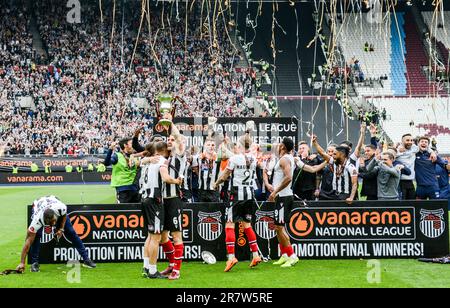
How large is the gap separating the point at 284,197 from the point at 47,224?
153 inches

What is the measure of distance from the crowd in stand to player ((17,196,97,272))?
24729mm

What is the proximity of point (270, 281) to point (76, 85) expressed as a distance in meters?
33.8

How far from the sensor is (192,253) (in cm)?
1150

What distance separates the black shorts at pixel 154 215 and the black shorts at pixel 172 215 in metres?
0.14

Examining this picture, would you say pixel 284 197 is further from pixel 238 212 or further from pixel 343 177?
pixel 343 177

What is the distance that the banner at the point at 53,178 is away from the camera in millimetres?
34781

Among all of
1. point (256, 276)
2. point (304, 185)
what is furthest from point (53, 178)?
point (256, 276)

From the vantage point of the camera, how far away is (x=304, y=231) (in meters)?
11.6

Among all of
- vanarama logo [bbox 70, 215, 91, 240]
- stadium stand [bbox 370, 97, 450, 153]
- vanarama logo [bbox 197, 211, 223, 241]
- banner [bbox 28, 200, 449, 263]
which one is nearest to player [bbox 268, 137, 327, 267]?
banner [bbox 28, 200, 449, 263]

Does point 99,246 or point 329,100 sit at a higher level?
point 329,100

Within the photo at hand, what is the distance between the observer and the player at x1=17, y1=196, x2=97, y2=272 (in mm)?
9867

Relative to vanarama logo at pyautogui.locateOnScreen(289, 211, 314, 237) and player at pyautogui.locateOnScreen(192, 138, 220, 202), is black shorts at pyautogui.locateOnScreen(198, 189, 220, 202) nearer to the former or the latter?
player at pyautogui.locateOnScreen(192, 138, 220, 202)
